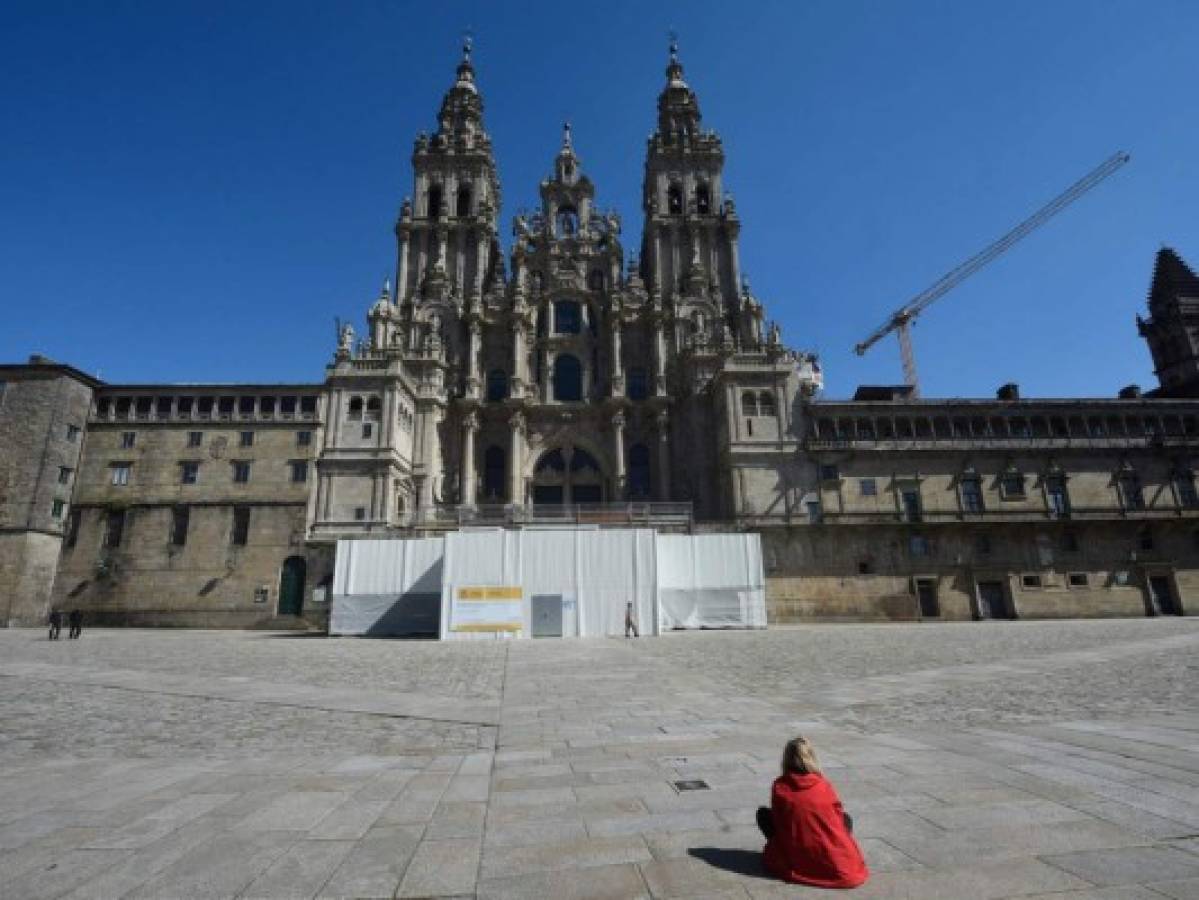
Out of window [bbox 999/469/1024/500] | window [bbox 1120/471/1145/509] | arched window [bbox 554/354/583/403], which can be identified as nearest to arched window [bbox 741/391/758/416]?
arched window [bbox 554/354/583/403]

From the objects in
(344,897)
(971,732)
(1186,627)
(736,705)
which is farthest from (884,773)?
(1186,627)

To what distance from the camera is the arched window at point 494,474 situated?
49.0 meters

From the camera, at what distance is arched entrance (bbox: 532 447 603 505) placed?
49438 mm

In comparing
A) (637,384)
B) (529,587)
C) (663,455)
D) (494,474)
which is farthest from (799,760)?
(637,384)

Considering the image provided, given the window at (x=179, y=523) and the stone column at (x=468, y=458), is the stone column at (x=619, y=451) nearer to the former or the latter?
the stone column at (x=468, y=458)

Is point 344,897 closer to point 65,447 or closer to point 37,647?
point 37,647

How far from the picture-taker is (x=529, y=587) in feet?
95.9

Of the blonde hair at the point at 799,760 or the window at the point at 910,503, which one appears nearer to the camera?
the blonde hair at the point at 799,760

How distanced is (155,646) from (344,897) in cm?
2803

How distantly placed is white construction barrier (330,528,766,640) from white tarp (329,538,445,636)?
0.05 m

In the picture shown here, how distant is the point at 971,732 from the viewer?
350 inches

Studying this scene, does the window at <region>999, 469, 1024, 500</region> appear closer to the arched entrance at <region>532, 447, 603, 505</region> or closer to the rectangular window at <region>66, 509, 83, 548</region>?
the arched entrance at <region>532, 447, 603, 505</region>

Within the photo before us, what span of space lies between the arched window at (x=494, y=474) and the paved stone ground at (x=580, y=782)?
1330 inches

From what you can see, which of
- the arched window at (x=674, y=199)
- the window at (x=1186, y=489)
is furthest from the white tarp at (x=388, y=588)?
the window at (x=1186, y=489)
